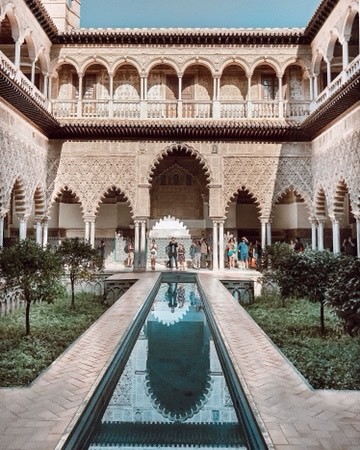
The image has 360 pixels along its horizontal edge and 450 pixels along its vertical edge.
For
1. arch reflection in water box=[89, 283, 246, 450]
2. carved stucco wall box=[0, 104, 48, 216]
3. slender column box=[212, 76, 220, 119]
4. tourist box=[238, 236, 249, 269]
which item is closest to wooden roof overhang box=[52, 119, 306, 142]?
slender column box=[212, 76, 220, 119]

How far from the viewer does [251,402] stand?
3.29m

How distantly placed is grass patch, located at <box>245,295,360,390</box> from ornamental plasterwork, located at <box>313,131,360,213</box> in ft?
13.6

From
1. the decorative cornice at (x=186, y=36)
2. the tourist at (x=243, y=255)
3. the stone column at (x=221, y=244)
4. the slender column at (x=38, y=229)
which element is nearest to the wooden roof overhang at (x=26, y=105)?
the slender column at (x=38, y=229)

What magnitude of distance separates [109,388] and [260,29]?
49.7 ft

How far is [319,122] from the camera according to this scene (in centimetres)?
1349

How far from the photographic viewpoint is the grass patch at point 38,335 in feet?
16.4

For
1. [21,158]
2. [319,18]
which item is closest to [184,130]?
[21,158]

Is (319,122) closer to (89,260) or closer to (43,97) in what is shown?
(89,260)

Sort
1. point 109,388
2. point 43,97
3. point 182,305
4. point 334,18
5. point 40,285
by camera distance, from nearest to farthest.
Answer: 1. point 109,388
2. point 40,285
3. point 182,305
4. point 334,18
5. point 43,97

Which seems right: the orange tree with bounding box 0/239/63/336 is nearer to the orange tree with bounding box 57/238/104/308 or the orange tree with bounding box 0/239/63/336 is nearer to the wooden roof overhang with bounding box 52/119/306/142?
the orange tree with bounding box 57/238/104/308

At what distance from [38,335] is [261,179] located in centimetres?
1074

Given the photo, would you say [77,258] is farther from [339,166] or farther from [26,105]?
[339,166]

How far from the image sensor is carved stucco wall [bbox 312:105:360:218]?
11.5 m

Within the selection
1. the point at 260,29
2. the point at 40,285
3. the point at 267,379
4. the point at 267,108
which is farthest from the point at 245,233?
the point at 267,379
